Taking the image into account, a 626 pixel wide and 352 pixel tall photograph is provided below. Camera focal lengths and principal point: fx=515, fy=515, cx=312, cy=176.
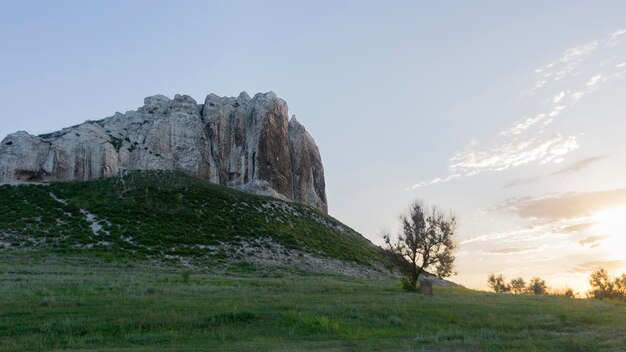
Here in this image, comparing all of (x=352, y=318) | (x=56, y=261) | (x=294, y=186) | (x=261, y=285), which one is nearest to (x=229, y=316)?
(x=352, y=318)

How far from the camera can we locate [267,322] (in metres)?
21.1

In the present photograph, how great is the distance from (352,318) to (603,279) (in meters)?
53.3

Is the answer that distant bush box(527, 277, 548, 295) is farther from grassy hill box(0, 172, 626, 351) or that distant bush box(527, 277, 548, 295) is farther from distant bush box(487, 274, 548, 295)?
grassy hill box(0, 172, 626, 351)

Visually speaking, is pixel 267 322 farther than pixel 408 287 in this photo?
A: No

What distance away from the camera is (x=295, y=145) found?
12412cm

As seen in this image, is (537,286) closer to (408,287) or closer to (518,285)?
(518,285)

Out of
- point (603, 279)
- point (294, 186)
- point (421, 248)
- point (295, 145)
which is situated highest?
point (295, 145)

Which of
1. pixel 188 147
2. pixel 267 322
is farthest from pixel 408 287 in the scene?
pixel 188 147

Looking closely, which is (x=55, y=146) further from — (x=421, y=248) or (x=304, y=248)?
(x=421, y=248)

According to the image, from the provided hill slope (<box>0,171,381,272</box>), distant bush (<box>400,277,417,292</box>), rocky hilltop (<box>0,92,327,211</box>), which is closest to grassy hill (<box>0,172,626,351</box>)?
hill slope (<box>0,171,381,272</box>)

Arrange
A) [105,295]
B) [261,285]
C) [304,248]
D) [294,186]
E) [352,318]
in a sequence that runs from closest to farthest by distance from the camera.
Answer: [352,318]
[105,295]
[261,285]
[304,248]
[294,186]

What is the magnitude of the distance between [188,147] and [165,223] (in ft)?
106

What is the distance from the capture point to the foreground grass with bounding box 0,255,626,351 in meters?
17.4

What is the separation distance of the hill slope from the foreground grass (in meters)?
33.2
